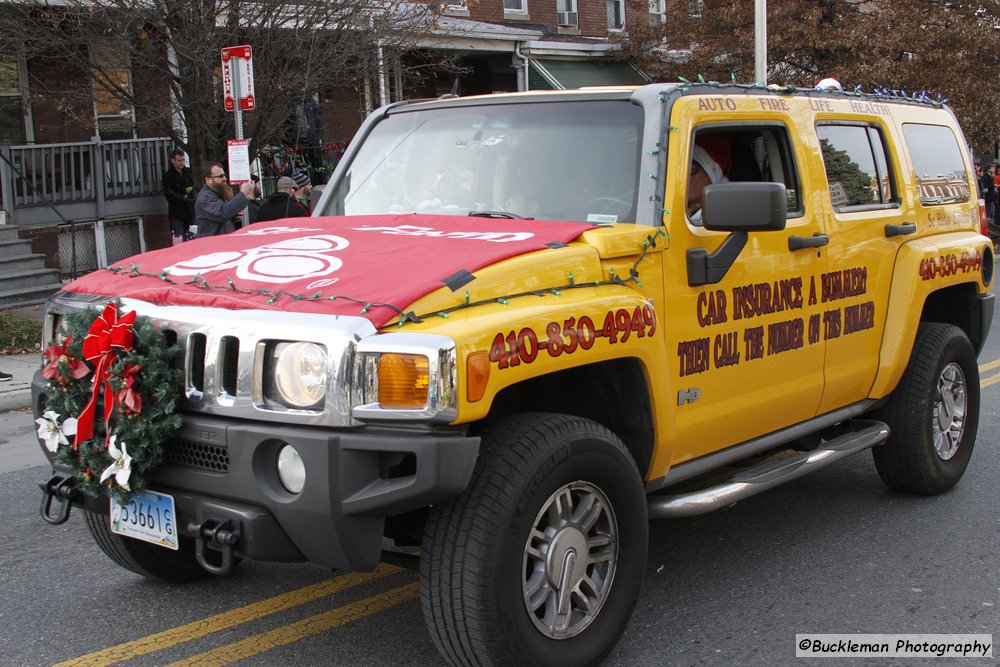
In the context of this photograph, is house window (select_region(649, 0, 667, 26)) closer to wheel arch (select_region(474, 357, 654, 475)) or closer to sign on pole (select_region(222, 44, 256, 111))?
sign on pole (select_region(222, 44, 256, 111))

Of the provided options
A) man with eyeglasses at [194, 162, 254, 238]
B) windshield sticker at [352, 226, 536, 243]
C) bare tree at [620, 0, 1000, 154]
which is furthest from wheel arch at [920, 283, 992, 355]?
bare tree at [620, 0, 1000, 154]

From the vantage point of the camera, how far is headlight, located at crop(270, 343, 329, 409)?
10.6ft

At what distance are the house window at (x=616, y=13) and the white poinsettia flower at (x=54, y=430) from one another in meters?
23.6

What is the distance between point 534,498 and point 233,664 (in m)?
1.33

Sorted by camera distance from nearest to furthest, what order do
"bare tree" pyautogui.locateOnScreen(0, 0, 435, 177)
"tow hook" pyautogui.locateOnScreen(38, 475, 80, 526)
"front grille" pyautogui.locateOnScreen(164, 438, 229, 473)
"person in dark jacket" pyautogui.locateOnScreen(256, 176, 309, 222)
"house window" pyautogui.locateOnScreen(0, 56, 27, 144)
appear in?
"front grille" pyautogui.locateOnScreen(164, 438, 229, 473) → "tow hook" pyautogui.locateOnScreen(38, 475, 80, 526) → "person in dark jacket" pyautogui.locateOnScreen(256, 176, 309, 222) → "bare tree" pyautogui.locateOnScreen(0, 0, 435, 177) → "house window" pyautogui.locateOnScreen(0, 56, 27, 144)

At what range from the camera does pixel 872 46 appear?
66.9 ft

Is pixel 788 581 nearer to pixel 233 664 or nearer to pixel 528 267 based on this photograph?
pixel 528 267

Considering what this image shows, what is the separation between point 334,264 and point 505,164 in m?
1.10

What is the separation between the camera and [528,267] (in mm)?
3650

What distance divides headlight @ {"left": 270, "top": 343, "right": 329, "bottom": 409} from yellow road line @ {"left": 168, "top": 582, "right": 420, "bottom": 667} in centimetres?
120

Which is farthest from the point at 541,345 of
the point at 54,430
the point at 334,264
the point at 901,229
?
the point at 901,229

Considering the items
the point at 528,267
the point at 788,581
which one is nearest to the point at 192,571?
the point at 528,267

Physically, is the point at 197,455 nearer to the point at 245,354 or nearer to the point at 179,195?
the point at 245,354

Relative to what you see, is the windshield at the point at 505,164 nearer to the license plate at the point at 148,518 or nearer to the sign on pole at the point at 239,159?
the license plate at the point at 148,518
